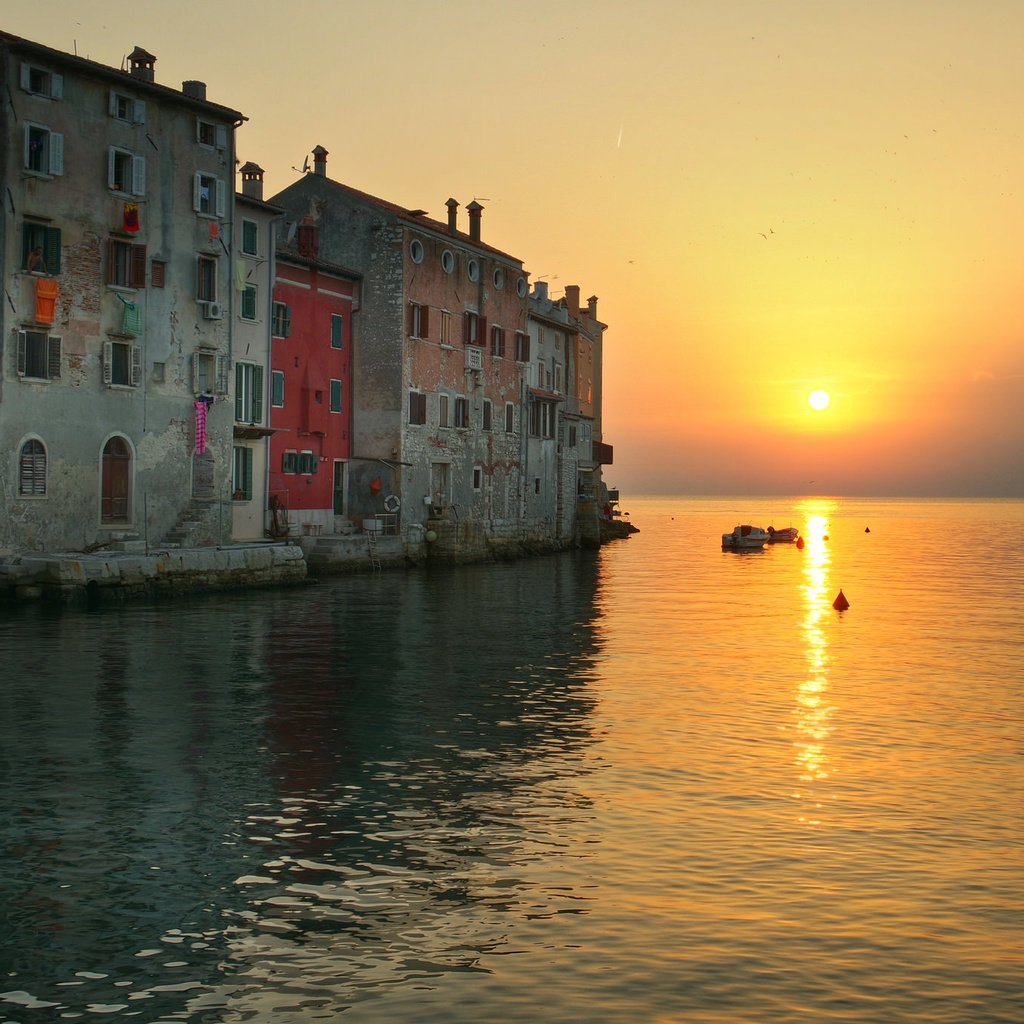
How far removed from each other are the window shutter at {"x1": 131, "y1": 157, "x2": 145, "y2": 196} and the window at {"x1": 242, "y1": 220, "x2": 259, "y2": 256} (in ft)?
18.4

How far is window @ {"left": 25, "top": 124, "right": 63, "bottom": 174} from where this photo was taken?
35781 millimetres

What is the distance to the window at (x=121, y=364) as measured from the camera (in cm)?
3812

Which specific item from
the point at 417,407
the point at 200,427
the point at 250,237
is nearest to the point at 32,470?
the point at 200,427

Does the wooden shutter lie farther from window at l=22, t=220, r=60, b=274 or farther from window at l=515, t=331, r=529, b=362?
window at l=515, t=331, r=529, b=362

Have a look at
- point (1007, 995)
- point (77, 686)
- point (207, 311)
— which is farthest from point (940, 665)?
point (207, 311)

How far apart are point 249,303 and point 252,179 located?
6.32 m

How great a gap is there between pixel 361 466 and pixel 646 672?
30.6m

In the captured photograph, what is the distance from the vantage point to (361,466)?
176ft

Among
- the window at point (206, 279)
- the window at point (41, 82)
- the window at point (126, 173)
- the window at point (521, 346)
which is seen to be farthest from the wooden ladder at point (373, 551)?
the window at point (41, 82)

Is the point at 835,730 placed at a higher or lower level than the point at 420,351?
lower

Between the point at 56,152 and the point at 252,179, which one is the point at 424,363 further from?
the point at 56,152

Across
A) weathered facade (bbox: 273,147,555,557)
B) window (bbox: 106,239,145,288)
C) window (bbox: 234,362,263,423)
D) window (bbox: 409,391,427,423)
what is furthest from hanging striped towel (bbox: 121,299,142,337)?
window (bbox: 409,391,427,423)

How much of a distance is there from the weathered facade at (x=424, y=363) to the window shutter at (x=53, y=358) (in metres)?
17.1

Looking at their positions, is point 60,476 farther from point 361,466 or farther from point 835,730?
point 835,730
